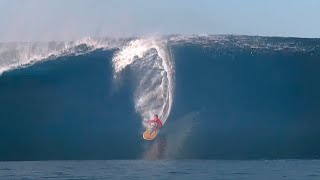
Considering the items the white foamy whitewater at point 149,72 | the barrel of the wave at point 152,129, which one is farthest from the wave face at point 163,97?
the barrel of the wave at point 152,129

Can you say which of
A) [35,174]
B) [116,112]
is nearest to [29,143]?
[116,112]

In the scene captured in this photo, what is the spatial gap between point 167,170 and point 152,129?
23.3 ft

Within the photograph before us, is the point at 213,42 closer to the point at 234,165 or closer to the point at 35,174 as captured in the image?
the point at 234,165

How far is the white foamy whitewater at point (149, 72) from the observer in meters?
30.5

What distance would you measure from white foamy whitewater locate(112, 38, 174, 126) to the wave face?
0.14 feet

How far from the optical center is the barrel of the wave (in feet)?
96.6

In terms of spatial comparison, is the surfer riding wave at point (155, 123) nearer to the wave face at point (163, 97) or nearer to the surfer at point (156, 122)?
the surfer at point (156, 122)

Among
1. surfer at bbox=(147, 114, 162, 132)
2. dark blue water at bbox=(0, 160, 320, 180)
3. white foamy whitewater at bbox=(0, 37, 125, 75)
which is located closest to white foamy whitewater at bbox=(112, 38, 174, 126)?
surfer at bbox=(147, 114, 162, 132)

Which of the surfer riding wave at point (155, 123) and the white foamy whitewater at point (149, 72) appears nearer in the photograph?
the surfer riding wave at point (155, 123)

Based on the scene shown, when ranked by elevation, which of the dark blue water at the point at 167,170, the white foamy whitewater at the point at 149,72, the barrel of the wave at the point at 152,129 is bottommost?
the dark blue water at the point at 167,170

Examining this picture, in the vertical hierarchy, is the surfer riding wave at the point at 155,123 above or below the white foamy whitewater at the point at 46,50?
below

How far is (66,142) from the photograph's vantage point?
29781mm

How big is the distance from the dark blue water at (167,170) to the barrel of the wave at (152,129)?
218 cm

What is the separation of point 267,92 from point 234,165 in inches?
319
